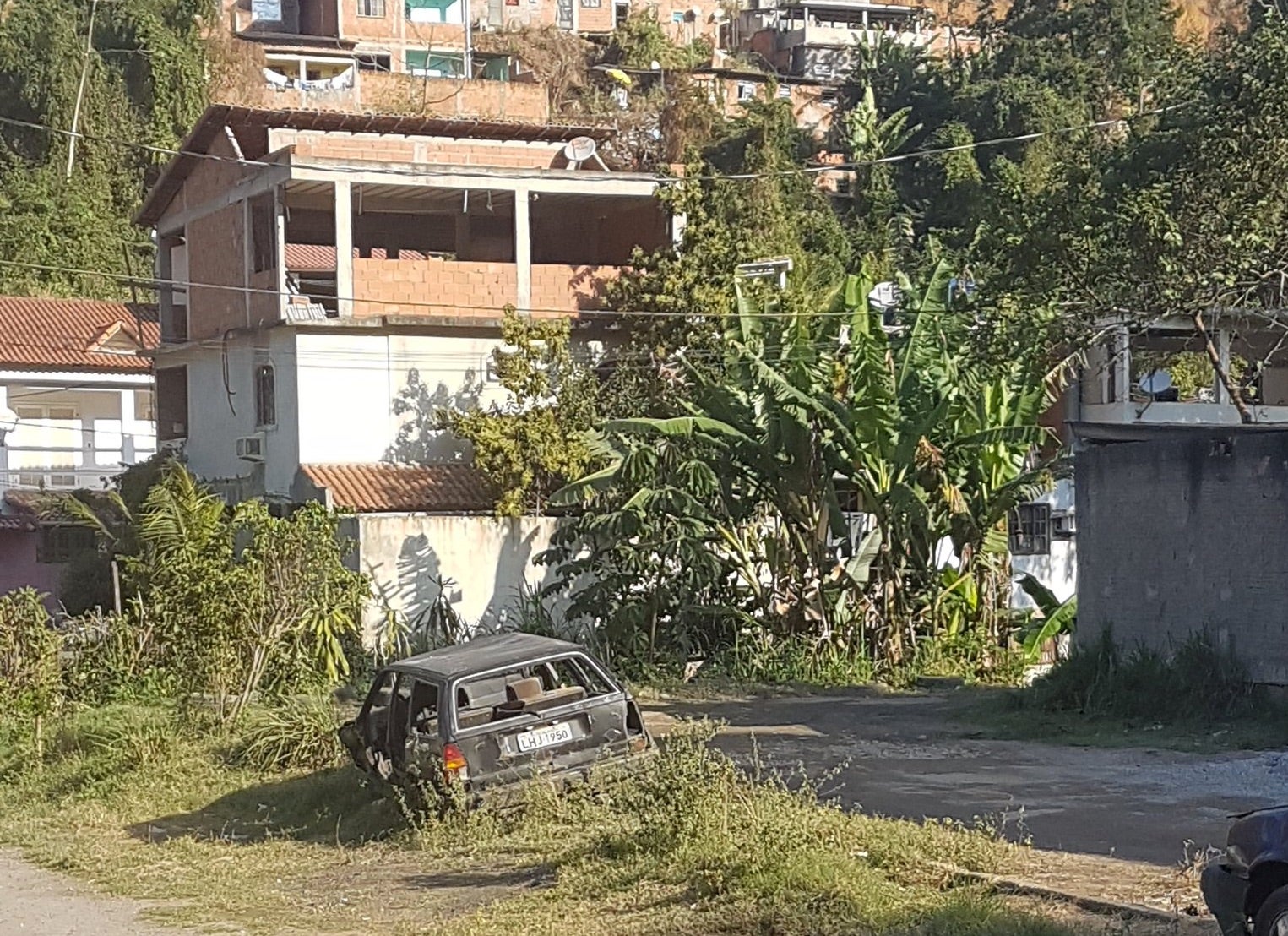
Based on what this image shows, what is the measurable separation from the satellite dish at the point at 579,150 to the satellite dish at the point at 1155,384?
10.7 meters

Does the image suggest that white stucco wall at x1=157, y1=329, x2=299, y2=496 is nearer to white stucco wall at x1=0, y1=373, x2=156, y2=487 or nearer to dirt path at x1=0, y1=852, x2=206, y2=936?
white stucco wall at x1=0, y1=373, x2=156, y2=487

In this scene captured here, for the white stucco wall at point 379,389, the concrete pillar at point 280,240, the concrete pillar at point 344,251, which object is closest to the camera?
the white stucco wall at point 379,389

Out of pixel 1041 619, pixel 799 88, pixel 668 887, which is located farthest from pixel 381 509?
pixel 799 88

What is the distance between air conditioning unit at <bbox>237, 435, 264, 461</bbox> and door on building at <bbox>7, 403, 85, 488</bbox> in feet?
42.9

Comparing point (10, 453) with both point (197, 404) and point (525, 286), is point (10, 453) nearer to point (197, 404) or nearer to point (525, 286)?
point (197, 404)

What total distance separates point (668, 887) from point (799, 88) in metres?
59.0

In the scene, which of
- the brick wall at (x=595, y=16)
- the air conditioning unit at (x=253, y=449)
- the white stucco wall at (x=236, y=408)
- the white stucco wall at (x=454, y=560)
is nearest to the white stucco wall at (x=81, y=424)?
the white stucco wall at (x=236, y=408)

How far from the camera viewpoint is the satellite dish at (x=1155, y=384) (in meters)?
29.5

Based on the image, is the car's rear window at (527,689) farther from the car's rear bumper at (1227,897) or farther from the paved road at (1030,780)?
the car's rear bumper at (1227,897)

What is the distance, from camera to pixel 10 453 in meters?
40.2

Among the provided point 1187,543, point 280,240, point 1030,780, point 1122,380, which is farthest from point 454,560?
point 1030,780

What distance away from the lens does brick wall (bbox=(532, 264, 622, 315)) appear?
2839 centimetres

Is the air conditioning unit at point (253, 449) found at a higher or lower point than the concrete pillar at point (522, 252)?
lower

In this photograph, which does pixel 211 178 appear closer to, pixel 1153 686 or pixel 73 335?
pixel 73 335
